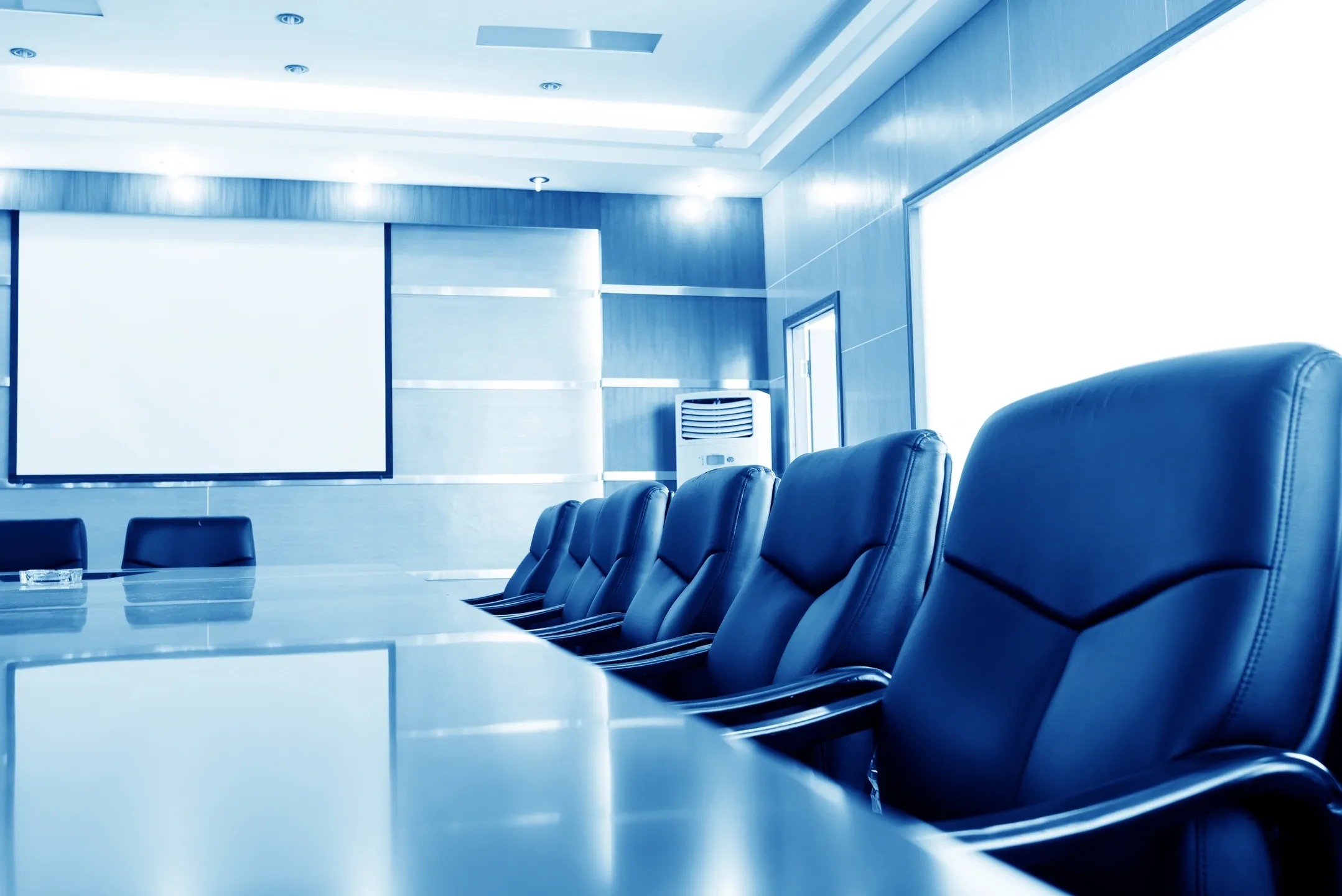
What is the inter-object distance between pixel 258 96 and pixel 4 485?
113 inches

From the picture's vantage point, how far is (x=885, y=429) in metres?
6.00

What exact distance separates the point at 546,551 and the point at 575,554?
1.95ft

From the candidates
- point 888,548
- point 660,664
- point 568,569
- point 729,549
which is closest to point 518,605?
point 568,569

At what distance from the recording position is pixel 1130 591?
3.65 ft

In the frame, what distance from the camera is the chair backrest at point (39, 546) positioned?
4297 mm

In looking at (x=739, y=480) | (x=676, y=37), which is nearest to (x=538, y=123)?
(x=676, y=37)

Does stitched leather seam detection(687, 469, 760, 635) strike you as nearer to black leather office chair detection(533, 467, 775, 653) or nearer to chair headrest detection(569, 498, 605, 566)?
black leather office chair detection(533, 467, 775, 653)

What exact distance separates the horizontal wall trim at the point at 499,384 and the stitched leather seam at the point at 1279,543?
649 cm

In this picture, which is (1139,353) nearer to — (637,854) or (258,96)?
(637,854)

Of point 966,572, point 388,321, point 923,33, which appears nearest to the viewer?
point 966,572

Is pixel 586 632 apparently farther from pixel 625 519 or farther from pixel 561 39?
pixel 561 39

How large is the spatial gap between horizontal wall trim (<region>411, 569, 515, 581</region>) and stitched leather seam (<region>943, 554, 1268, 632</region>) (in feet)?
19.3

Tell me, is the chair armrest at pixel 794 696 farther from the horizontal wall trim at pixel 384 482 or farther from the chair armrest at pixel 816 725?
the horizontal wall trim at pixel 384 482

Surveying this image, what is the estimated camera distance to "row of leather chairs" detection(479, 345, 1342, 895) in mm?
923
